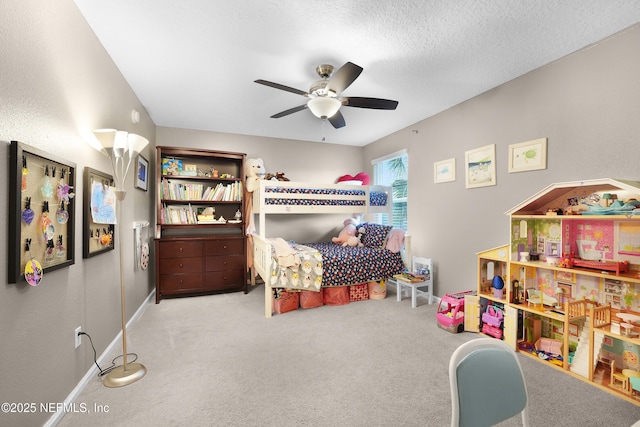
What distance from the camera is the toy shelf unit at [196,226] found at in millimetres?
3762

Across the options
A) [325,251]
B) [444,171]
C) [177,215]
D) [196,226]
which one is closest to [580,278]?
[444,171]

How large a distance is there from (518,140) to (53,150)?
353cm

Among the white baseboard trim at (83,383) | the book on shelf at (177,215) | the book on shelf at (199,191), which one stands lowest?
the white baseboard trim at (83,383)

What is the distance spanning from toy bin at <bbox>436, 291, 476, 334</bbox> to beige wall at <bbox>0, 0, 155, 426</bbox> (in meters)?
2.93

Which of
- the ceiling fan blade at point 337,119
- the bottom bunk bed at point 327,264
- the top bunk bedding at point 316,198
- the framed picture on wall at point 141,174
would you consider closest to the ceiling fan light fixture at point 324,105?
the ceiling fan blade at point 337,119

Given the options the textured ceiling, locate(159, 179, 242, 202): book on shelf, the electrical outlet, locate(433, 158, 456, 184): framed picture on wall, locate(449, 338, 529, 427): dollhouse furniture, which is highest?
the textured ceiling

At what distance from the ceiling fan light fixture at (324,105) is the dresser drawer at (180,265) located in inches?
103

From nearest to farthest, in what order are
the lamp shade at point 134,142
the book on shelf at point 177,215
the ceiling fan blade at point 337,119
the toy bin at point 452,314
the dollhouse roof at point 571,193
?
the dollhouse roof at point 571,193 → the lamp shade at point 134,142 → the toy bin at point 452,314 → the ceiling fan blade at point 337,119 → the book on shelf at point 177,215

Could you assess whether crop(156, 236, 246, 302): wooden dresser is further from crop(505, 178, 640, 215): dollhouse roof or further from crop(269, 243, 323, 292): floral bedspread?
crop(505, 178, 640, 215): dollhouse roof

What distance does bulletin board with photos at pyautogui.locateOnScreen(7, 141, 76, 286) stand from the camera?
121cm

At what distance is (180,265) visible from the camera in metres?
3.79

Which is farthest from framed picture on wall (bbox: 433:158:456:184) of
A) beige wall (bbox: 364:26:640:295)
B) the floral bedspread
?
the floral bedspread

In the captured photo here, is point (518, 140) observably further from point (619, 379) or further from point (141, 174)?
point (141, 174)

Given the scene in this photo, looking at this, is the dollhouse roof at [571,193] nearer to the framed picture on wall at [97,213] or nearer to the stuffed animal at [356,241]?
the stuffed animal at [356,241]
